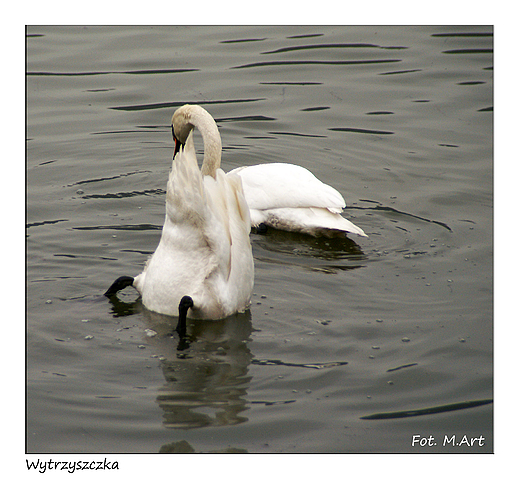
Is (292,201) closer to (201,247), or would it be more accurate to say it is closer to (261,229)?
(261,229)

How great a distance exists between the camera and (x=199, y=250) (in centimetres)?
564

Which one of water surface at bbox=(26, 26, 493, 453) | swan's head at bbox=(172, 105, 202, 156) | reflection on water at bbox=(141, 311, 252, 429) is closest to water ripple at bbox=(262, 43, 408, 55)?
water surface at bbox=(26, 26, 493, 453)

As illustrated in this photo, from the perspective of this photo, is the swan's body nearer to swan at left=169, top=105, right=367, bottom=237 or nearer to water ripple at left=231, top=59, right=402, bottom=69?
swan at left=169, top=105, right=367, bottom=237

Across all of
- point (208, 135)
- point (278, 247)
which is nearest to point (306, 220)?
point (278, 247)

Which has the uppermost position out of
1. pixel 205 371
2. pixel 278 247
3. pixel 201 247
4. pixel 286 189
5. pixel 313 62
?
pixel 313 62

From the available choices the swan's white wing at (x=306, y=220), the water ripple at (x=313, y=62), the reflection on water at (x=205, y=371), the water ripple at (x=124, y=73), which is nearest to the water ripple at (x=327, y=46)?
the water ripple at (x=313, y=62)

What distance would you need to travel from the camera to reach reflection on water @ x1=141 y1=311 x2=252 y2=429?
473 cm

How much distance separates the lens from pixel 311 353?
5508 millimetres

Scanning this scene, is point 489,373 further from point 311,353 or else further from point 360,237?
point 360,237

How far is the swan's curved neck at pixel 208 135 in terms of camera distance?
6664mm

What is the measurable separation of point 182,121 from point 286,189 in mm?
1586

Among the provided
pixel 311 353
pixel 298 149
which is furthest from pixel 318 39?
pixel 311 353

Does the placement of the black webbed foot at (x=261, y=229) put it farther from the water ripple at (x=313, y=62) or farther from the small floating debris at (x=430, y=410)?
the water ripple at (x=313, y=62)

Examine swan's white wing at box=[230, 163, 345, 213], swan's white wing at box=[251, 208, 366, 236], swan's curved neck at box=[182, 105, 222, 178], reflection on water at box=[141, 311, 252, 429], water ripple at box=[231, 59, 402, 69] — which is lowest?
reflection on water at box=[141, 311, 252, 429]
